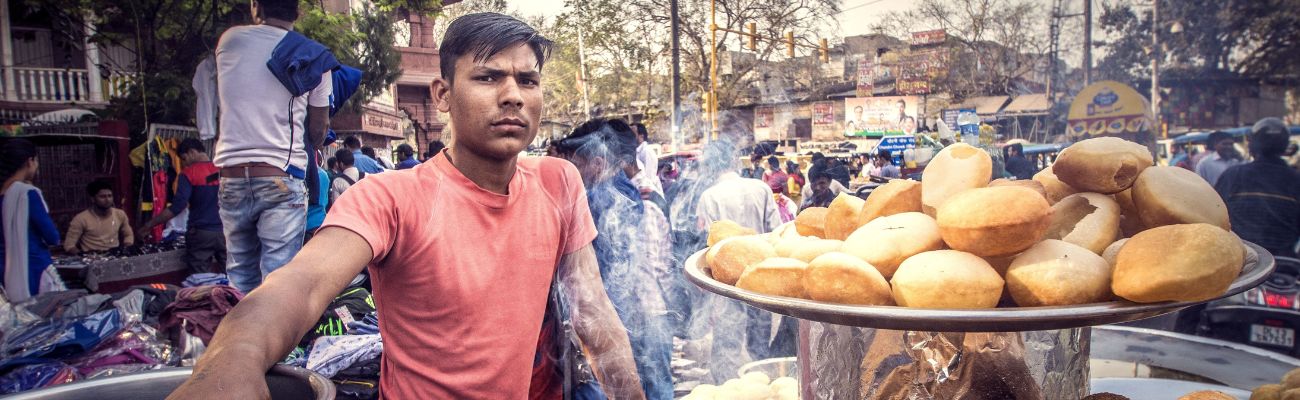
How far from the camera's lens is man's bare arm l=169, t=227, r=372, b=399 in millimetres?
795

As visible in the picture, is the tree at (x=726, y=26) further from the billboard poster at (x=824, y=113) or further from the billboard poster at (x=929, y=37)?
the billboard poster at (x=824, y=113)

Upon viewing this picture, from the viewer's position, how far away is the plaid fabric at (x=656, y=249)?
4246 mm

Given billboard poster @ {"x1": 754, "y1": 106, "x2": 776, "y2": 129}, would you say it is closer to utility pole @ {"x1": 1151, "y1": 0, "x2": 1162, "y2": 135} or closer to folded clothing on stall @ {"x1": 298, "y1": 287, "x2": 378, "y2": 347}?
utility pole @ {"x1": 1151, "y1": 0, "x2": 1162, "y2": 135}

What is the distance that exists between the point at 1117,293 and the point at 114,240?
7195mm

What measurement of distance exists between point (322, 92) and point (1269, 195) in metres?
5.91

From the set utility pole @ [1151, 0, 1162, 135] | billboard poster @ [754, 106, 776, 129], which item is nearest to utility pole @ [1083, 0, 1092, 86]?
utility pole @ [1151, 0, 1162, 135]

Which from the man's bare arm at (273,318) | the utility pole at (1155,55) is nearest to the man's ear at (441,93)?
the man's bare arm at (273,318)

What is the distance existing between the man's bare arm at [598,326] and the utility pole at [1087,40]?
14434mm

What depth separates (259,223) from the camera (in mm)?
2832

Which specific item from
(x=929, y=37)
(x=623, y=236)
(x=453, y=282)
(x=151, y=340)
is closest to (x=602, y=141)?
(x=623, y=236)

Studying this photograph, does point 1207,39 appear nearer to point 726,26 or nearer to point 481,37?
point 726,26

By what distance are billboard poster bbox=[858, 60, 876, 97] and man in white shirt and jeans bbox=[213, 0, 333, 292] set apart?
26432mm

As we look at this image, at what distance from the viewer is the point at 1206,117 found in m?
21.0

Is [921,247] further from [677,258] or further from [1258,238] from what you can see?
[1258,238]
